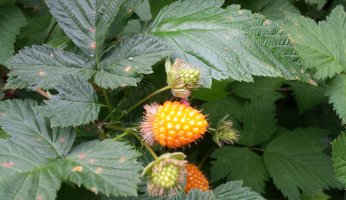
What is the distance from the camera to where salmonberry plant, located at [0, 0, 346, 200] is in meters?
1.29

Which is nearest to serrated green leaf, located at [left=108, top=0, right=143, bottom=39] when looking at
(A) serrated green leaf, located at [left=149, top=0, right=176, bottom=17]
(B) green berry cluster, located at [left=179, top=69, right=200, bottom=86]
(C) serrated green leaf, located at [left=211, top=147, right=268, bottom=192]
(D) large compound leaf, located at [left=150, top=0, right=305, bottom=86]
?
(D) large compound leaf, located at [left=150, top=0, right=305, bottom=86]

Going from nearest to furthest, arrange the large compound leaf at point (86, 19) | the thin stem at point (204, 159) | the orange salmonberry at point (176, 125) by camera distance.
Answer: the orange salmonberry at point (176, 125) → the large compound leaf at point (86, 19) → the thin stem at point (204, 159)

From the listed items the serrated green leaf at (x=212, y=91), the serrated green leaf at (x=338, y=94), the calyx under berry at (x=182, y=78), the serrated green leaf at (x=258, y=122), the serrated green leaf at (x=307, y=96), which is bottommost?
the serrated green leaf at (x=258, y=122)

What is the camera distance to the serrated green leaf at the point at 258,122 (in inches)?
89.5

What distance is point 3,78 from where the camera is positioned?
1851 mm

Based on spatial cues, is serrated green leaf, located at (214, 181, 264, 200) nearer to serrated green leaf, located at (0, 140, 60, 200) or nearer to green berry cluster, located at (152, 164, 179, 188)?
Answer: green berry cluster, located at (152, 164, 179, 188)

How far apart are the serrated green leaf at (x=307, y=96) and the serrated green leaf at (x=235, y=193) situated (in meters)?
0.85

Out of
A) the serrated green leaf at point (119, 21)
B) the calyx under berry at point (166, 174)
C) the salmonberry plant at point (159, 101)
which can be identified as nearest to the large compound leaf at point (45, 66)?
the salmonberry plant at point (159, 101)

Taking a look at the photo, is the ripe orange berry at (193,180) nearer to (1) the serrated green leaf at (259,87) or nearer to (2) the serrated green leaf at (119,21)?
(2) the serrated green leaf at (119,21)

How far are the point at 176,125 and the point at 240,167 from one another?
36.5 inches

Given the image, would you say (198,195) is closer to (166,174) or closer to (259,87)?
(166,174)

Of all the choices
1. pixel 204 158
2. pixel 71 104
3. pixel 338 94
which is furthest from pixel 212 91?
pixel 71 104

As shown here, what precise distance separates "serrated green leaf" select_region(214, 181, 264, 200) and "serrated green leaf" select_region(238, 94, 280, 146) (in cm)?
70

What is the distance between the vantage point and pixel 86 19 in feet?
5.04
